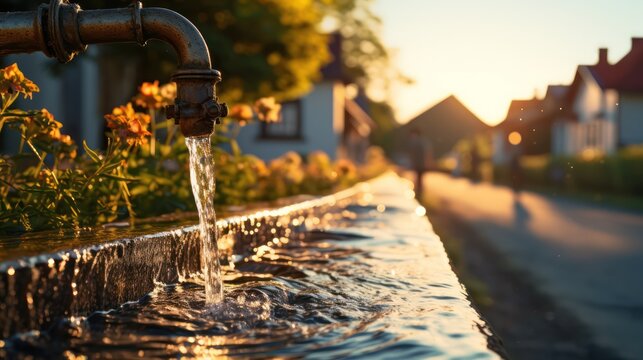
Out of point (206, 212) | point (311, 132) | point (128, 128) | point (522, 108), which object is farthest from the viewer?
point (311, 132)

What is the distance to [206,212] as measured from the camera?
314cm

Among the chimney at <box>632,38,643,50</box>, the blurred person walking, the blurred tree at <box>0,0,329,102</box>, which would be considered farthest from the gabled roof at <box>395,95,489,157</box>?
the blurred tree at <box>0,0,329,102</box>

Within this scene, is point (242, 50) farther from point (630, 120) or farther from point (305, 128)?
point (630, 120)

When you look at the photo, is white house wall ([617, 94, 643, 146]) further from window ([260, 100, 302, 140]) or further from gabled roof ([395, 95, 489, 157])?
window ([260, 100, 302, 140])

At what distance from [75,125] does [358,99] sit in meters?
41.3

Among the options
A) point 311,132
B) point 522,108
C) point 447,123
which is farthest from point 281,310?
point 311,132

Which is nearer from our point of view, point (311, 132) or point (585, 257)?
point (585, 257)

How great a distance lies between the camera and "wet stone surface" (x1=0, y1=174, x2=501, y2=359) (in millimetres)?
1860

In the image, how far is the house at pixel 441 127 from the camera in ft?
28.5

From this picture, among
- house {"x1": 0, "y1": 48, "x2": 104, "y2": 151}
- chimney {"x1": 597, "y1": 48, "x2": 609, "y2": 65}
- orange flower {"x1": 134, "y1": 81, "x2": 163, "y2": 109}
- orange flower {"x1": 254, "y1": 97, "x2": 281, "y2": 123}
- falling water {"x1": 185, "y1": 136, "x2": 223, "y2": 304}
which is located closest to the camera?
falling water {"x1": 185, "y1": 136, "x2": 223, "y2": 304}

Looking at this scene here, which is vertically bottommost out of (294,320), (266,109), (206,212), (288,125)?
(294,320)

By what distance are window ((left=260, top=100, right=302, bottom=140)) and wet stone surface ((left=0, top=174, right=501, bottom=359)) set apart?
22.2m

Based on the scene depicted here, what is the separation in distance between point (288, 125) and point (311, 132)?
0.90 m

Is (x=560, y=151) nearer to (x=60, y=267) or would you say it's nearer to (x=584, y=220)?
(x=584, y=220)
